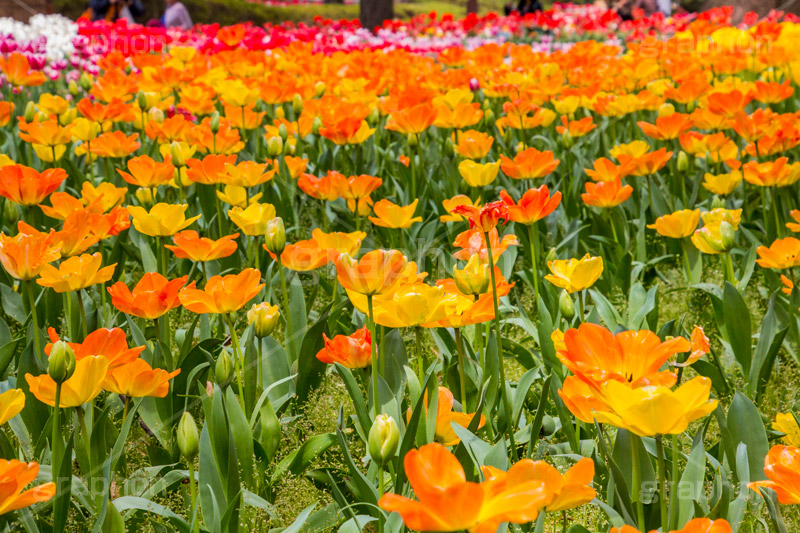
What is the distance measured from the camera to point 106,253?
2.56 meters

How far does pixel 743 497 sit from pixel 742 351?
0.87 meters

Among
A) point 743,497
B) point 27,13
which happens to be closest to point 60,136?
point 743,497

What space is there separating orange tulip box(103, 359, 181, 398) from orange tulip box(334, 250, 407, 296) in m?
0.36

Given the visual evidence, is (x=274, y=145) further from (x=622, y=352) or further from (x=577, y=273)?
(x=622, y=352)

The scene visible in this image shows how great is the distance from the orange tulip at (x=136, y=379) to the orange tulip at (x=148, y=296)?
181 millimetres

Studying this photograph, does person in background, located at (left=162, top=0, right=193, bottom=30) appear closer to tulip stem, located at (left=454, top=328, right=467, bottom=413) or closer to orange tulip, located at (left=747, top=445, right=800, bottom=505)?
tulip stem, located at (left=454, top=328, right=467, bottom=413)

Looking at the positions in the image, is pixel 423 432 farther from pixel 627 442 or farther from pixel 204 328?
pixel 204 328

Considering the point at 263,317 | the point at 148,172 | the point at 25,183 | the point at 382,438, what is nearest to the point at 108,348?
the point at 263,317

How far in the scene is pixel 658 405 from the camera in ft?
2.96

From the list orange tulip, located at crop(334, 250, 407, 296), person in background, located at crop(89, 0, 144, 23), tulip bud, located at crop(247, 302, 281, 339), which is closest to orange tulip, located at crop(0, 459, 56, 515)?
orange tulip, located at crop(334, 250, 407, 296)

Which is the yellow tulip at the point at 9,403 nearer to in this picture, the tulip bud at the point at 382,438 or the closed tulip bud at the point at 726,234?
the tulip bud at the point at 382,438

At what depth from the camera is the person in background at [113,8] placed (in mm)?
10531

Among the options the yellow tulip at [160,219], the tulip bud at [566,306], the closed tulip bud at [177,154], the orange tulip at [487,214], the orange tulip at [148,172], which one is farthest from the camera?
the closed tulip bud at [177,154]

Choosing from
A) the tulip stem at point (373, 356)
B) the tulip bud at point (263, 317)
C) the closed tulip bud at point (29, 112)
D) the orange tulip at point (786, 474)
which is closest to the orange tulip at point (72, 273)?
the tulip bud at point (263, 317)
